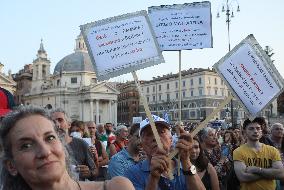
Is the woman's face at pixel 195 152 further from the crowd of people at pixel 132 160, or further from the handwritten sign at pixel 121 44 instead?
the handwritten sign at pixel 121 44

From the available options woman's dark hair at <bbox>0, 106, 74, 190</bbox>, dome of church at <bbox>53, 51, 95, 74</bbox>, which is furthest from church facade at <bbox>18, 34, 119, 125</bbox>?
woman's dark hair at <bbox>0, 106, 74, 190</bbox>

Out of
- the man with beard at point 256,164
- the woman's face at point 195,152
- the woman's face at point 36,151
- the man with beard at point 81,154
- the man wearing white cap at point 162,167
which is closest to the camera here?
the woman's face at point 36,151

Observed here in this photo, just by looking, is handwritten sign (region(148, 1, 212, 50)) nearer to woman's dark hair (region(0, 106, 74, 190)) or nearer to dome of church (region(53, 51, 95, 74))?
woman's dark hair (region(0, 106, 74, 190))

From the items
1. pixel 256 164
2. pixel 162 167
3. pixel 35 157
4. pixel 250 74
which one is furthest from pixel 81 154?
pixel 35 157

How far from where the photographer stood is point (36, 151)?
181cm

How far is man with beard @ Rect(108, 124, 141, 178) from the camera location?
4.62 m

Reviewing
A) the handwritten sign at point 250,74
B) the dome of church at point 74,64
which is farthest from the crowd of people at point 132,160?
the dome of church at point 74,64

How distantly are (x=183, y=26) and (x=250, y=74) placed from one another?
710 millimetres

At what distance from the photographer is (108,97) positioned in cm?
10275

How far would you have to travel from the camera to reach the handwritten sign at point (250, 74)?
136 inches

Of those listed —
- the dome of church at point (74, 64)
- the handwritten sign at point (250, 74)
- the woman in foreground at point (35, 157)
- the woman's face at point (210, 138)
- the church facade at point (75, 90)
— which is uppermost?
the dome of church at point (74, 64)

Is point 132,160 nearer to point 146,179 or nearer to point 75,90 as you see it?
point 146,179

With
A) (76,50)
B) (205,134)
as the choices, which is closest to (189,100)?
(76,50)

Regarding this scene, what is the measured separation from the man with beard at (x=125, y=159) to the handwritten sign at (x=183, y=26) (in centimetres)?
158
